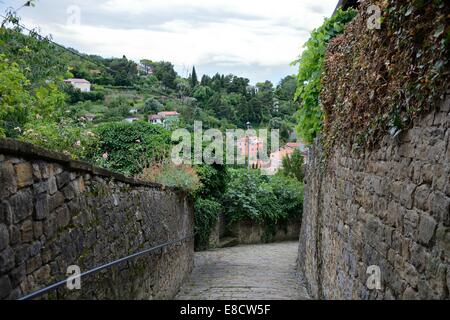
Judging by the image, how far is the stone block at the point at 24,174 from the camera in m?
2.71

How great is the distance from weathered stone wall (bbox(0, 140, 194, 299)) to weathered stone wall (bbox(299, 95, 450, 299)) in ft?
7.98

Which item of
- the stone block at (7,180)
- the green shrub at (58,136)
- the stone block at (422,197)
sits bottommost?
the stone block at (422,197)

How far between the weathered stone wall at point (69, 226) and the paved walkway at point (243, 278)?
1.52 m

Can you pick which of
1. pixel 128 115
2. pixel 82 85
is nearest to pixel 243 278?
pixel 128 115

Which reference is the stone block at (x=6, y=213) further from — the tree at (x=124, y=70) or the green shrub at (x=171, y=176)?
the tree at (x=124, y=70)

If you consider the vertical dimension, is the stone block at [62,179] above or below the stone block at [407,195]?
above

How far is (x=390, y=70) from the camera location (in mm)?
3797

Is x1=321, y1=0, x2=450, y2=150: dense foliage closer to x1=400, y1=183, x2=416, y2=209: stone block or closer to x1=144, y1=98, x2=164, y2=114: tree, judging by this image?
x1=400, y1=183, x2=416, y2=209: stone block

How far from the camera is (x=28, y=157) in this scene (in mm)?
2852

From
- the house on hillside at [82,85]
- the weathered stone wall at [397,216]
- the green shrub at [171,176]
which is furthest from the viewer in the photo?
the house on hillside at [82,85]

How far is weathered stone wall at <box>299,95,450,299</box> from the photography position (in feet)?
8.82

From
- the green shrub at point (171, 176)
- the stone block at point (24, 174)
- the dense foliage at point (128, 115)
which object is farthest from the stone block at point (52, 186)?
the green shrub at point (171, 176)

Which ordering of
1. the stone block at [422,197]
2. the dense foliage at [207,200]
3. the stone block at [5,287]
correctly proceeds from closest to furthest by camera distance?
1. the stone block at [5,287]
2. the stone block at [422,197]
3. the dense foliage at [207,200]

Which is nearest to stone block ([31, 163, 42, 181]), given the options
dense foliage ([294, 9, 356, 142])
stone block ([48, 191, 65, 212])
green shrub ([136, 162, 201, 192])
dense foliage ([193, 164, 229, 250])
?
stone block ([48, 191, 65, 212])
